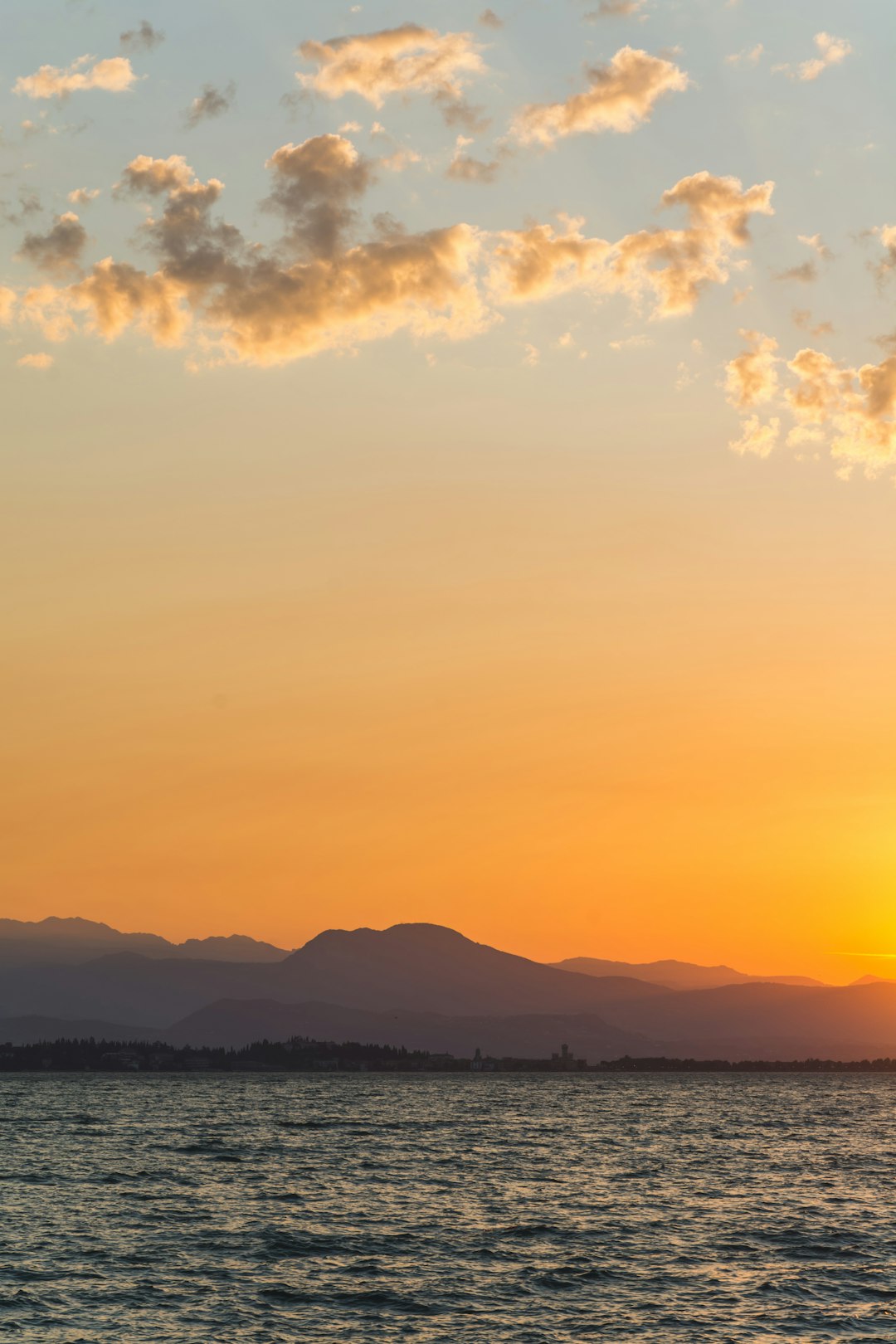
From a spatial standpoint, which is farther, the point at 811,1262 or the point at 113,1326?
the point at 811,1262

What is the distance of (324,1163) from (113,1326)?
281 ft

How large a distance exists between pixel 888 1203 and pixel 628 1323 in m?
57.0

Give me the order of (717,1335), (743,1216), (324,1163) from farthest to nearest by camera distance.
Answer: (324,1163) → (743,1216) → (717,1335)

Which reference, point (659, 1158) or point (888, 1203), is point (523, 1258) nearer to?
point (888, 1203)

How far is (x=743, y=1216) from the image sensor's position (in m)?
101

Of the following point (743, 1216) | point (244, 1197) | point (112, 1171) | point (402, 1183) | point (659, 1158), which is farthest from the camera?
point (659, 1158)

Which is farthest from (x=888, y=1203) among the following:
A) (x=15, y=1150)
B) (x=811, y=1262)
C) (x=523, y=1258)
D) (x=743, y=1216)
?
(x=15, y=1150)

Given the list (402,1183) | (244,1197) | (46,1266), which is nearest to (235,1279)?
(46,1266)

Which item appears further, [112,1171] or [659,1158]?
[659,1158]

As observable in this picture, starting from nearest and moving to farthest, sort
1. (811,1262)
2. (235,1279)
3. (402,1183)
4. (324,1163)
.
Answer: (235,1279) → (811,1262) → (402,1183) → (324,1163)

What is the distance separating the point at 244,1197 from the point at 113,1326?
169 feet

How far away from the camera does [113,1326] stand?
203 ft

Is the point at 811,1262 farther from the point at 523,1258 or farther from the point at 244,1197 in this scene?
the point at 244,1197

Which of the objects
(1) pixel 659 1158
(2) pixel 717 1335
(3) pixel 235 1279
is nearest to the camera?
(2) pixel 717 1335
